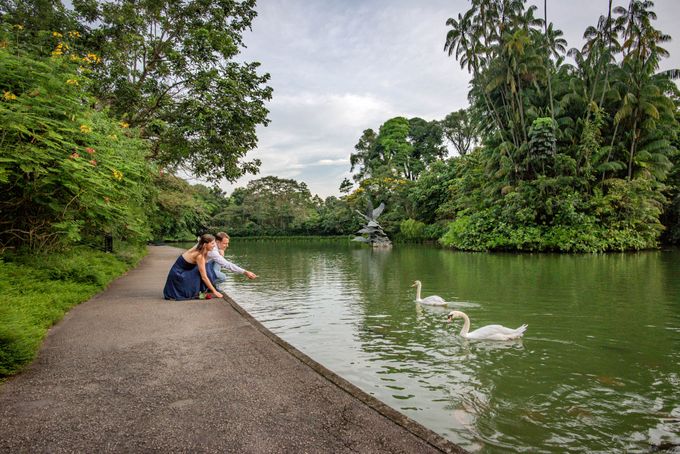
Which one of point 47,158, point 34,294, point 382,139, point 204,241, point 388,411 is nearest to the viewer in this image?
point 388,411

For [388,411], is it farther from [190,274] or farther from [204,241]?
[190,274]

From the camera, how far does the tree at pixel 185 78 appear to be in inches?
547

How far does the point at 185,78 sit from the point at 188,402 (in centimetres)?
1381

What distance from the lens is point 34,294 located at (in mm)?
6453

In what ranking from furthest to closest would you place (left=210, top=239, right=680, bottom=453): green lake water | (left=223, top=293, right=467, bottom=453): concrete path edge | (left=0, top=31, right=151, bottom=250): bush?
1. (left=0, top=31, right=151, bottom=250): bush
2. (left=210, top=239, right=680, bottom=453): green lake water
3. (left=223, top=293, right=467, bottom=453): concrete path edge

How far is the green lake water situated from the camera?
3.81m

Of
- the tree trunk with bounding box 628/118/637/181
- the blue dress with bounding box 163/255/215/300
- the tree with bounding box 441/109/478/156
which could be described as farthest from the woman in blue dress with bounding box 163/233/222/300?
the tree with bounding box 441/109/478/156

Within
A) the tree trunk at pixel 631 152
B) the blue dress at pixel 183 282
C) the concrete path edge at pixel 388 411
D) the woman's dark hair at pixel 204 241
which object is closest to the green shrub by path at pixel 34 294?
the blue dress at pixel 183 282

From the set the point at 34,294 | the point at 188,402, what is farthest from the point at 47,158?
the point at 188,402

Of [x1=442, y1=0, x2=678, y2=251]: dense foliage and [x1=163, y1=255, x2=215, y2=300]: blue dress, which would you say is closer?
[x1=163, y1=255, x2=215, y2=300]: blue dress

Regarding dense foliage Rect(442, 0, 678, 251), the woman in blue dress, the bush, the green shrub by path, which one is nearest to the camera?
the green shrub by path

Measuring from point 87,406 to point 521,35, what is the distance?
2921cm

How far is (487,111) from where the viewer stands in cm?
3291

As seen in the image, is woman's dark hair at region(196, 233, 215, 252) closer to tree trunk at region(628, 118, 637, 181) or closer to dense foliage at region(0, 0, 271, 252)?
dense foliage at region(0, 0, 271, 252)
